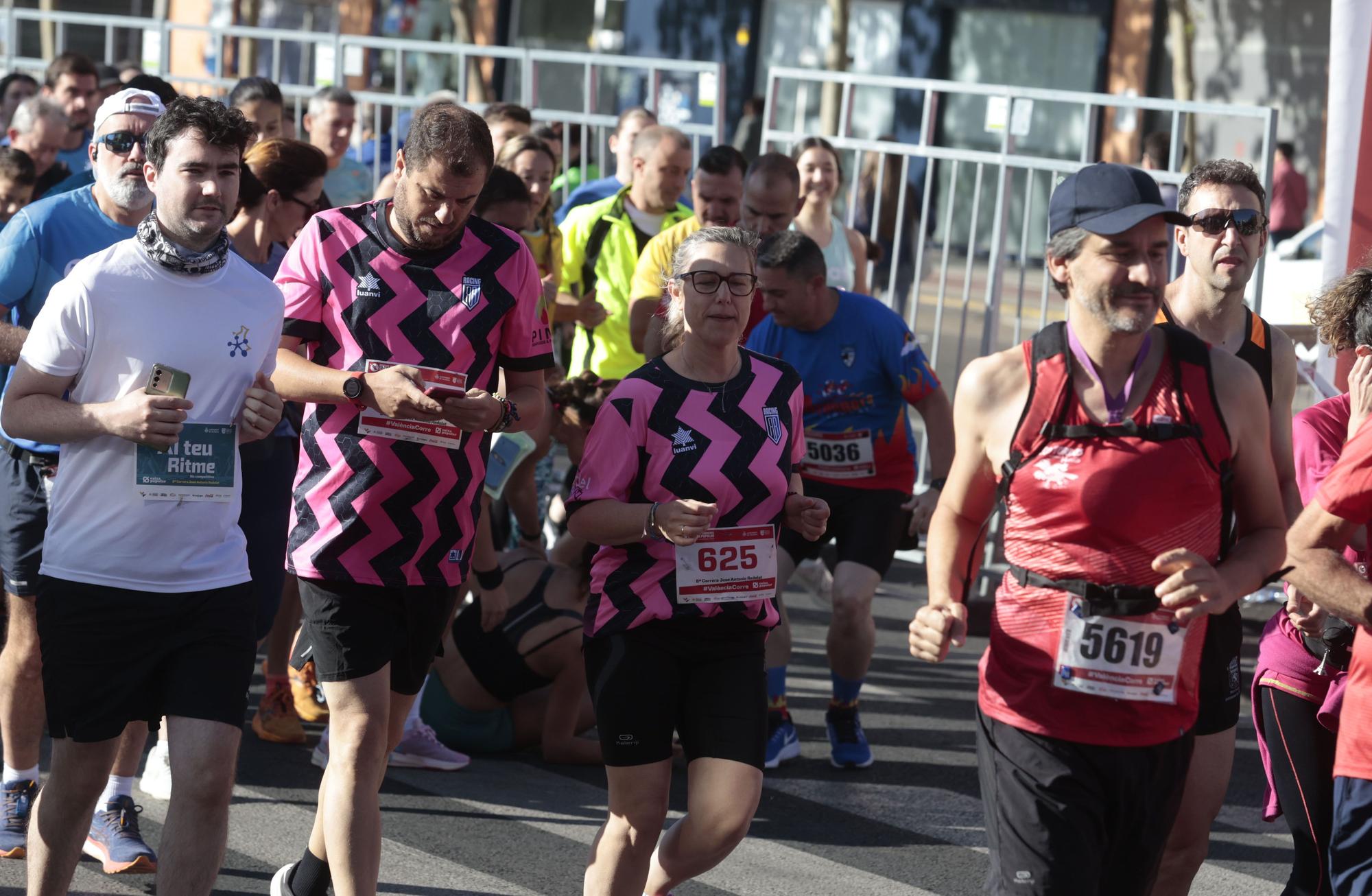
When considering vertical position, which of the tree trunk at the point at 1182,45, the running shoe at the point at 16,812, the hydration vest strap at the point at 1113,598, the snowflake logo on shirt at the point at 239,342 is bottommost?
the running shoe at the point at 16,812

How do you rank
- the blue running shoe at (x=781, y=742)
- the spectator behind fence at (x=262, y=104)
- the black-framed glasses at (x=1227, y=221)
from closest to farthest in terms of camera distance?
the black-framed glasses at (x=1227, y=221) < the blue running shoe at (x=781, y=742) < the spectator behind fence at (x=262, y=104)

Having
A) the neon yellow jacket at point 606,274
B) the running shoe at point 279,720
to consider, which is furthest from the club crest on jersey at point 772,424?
the neon yellow jacket at point 606,274

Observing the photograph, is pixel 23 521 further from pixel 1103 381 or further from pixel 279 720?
pixel 1103 381

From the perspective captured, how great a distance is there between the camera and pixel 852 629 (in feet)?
21.8

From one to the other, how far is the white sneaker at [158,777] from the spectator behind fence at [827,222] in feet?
13.8

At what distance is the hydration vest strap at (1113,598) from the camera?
3.55 m

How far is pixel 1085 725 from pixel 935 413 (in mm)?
3030

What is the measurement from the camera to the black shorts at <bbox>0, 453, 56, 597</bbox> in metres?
5.07

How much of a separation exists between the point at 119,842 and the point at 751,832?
78.9 inches

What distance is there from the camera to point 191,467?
13.6 feet

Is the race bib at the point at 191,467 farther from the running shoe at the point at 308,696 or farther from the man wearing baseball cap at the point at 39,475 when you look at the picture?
the running shoe at the point at 308,696

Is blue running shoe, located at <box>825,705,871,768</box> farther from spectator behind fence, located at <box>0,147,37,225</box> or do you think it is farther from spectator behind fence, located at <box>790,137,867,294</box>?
spectator behind fence, located at <box>0,147,37,225</box>

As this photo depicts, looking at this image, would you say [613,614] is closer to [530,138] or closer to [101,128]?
[101,128]

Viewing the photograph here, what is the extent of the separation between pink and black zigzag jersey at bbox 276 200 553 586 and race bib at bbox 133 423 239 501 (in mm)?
344
